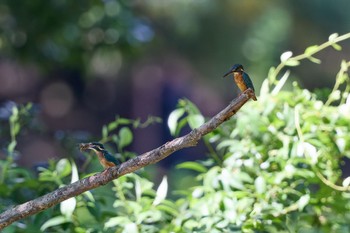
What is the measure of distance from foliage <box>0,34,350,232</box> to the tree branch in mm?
172

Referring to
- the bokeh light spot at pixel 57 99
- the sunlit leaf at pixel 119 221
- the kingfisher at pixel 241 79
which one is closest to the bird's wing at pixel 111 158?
the sunlit leaf at pixel 119 221

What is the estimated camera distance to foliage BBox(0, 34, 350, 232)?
6.69ft

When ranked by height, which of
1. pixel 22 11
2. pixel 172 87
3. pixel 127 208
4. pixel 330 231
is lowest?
pixel 330 231

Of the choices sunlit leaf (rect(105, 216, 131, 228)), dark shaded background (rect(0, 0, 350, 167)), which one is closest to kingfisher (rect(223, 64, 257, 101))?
sunlit leaf (rect(105, 216, 131, 228))

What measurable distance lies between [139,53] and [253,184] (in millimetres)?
3887

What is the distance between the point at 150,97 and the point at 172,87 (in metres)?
0.46

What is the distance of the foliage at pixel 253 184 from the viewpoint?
204 cm

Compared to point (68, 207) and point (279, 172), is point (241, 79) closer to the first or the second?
point (279, 172)

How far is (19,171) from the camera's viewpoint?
2.26 metres

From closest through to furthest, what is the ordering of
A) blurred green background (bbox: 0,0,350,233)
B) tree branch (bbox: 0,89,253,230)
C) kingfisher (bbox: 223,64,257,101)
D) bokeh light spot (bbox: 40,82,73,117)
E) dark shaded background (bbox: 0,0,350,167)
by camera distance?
tree branch (bbox: 0,89,253,230), kingfisher (bbox: 223,64,257,101), blurred green background (bbox: 0,0,350,233), dark shaded background (bbox: 0,0,350,167), bokeh light spot (bbox: 40,82,73,117)

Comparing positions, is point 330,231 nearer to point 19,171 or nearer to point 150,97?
point 19,171

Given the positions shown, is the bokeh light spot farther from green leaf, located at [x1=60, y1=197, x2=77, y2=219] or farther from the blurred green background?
green leaf, located at [x1=60, y1=197, x2=77, y2=219]

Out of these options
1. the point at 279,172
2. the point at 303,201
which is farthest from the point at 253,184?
the point at 303,201

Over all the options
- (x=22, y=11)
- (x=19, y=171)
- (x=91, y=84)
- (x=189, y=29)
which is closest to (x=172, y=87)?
(x=91, y=84)
